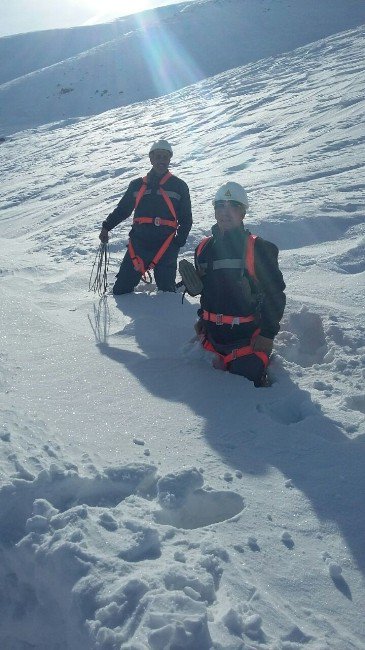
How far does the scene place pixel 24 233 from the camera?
35.9 ft

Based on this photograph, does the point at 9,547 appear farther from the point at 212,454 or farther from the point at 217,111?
the point at 217,111

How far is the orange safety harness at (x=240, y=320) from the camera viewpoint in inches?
179

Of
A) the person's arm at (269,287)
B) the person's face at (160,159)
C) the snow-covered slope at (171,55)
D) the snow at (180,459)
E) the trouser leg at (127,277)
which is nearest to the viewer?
the snow at (180,459)

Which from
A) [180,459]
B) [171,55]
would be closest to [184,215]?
[180,459]

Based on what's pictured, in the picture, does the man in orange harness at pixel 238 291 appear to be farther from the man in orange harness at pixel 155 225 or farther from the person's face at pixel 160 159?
the person's face at pixel 160 159

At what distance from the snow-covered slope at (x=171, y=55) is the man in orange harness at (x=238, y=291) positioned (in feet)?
73.8

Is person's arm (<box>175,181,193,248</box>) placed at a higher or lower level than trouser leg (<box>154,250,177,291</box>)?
higher

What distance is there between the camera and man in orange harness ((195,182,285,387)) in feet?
14.9

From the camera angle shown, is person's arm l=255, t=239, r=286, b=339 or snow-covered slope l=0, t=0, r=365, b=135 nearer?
person's arm l=255, t=239, r=286, b=339

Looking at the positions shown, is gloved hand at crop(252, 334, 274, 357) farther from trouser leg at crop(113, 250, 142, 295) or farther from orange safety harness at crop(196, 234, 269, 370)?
trouser leg at crop(113, 250, 142, 295)

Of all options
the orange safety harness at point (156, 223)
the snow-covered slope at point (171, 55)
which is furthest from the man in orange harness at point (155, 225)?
the snow-covered slope at point (171, 55)

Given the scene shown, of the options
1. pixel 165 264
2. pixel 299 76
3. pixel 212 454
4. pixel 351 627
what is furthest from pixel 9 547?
pixel 299 76

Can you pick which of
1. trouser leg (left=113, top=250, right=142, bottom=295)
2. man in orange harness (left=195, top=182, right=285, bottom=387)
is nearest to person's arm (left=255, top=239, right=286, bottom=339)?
man in orange harness (left=195, top=182, right=285, bottom=387)

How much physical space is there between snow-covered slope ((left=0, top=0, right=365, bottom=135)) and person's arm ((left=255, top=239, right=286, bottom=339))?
2267 centimetres
